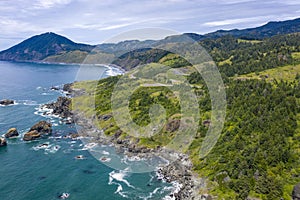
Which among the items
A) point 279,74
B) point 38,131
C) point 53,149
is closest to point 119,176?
point 53,149

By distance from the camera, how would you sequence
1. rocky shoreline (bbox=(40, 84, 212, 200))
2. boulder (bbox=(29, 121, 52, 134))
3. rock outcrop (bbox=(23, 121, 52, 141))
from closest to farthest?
1. rocky shoreline (bbox=(40, 84, 212, 200))
2. rock outcrop (bbox=(23, 121, 52, 141))
3. boulder (bbox=(29, 121, 52, 134))

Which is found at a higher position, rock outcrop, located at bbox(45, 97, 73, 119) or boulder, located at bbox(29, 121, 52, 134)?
rock outcrop, located at bbox(45, 97, 73, 119)

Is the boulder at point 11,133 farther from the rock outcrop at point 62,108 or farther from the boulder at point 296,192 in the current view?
the boulder at point 296,192

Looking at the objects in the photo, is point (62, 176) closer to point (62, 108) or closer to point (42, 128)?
point (42, 128)

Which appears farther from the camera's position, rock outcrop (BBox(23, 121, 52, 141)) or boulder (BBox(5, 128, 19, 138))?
boulder (BBox(5, 128, 19, 138))

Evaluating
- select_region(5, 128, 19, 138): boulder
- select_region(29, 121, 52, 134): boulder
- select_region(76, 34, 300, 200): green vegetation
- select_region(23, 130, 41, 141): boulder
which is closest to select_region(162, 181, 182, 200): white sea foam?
select_region(76, 34, 300, 200): green vegetation

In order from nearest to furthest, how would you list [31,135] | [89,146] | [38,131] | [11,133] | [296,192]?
[296,192] → [89,146] → [31,135] → [11,133] → [38,131]

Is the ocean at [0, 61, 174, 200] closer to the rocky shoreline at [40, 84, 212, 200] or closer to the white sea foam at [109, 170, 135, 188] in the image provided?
the white sea foam at [109, 170, 135, 188]
